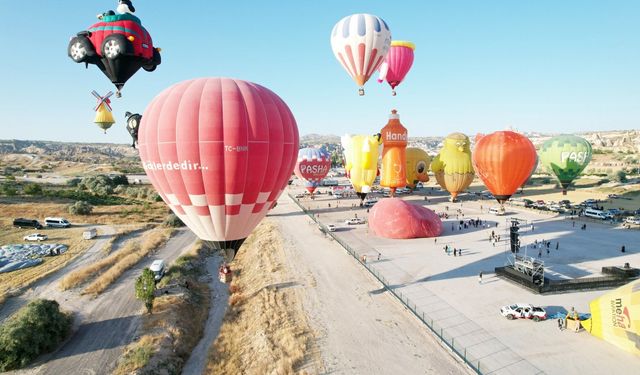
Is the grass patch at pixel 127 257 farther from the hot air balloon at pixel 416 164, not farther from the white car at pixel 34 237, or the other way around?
the hot air balloon at pixel 416 164

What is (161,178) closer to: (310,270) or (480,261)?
(310,270)

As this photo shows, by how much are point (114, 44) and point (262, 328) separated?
1569 cm

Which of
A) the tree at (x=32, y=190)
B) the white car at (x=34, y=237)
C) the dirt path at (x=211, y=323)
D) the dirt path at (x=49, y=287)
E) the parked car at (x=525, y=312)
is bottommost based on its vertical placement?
the dirt path at (x=211, y=323)

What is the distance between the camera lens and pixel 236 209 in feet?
44.2

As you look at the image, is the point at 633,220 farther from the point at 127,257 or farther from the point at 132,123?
the point at 127,257

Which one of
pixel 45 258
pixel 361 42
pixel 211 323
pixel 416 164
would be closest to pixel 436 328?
pixel 211 323

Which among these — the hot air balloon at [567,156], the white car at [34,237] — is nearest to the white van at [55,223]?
the white car at [34,237]

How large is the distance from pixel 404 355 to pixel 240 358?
6.57 metres

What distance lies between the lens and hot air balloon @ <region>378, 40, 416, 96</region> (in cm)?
3331

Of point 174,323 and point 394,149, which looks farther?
point 394,149

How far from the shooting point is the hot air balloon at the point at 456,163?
42906mm

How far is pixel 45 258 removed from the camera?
27.4 m

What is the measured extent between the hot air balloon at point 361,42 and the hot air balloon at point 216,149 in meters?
14.5

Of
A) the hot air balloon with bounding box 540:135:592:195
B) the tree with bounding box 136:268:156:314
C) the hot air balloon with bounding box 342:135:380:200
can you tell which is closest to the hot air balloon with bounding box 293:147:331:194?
the hot air balloon with bounding box 342:135:380:200
